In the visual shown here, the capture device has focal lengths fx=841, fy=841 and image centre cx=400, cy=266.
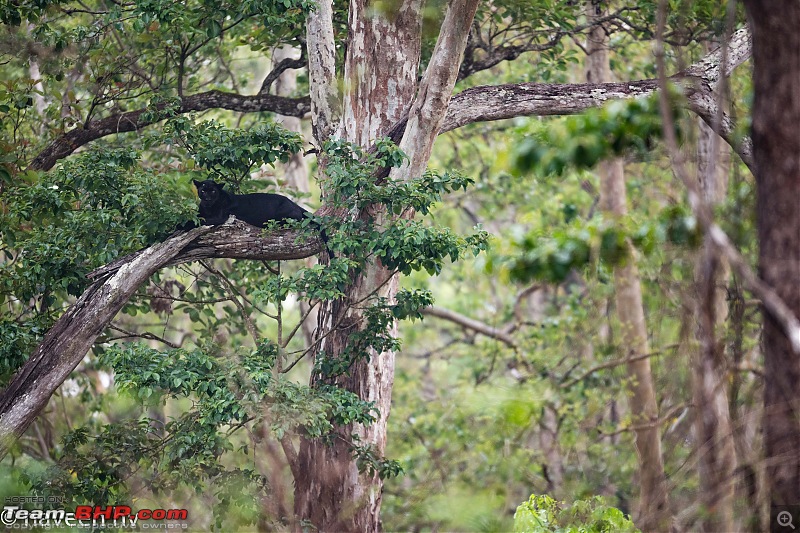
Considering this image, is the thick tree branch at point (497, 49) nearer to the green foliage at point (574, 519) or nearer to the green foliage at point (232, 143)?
the green foliage at point (232, 143)

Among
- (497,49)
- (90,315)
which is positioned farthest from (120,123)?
(497,49)

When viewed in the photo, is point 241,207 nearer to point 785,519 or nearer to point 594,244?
point 594,244

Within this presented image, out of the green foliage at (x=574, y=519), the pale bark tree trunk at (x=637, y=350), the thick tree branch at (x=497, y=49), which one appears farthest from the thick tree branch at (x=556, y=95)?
the green foliage at (x=574, y=519)

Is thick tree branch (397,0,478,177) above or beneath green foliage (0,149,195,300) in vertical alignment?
above

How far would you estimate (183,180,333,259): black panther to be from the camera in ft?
21.0

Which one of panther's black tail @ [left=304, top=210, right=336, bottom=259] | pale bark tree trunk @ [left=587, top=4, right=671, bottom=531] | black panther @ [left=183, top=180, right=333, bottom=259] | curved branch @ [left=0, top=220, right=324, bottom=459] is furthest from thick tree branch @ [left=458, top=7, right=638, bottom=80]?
curved branch @ [left=0, top=220, right=324, bottom=459]

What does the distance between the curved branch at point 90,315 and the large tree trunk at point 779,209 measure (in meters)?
3.84

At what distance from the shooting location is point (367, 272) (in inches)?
250

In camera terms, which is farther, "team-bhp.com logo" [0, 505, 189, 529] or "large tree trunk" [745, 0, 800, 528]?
"team-bhp.com logo" [0, 505, 189, 529]

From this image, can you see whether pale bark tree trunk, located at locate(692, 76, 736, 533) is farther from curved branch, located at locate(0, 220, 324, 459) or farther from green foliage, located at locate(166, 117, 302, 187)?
curved branch, located at locate(0, 220, 324, 459)

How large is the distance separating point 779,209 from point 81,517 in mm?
5101

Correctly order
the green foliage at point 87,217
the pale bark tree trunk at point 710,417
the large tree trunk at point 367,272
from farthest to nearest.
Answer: the large tree trunk at point 367,272, the green foliage at point 87,217, the pale bark tree trunk at point 710,417

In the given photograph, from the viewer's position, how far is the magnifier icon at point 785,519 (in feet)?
9.29

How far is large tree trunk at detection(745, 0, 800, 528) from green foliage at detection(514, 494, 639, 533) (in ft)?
5.20
